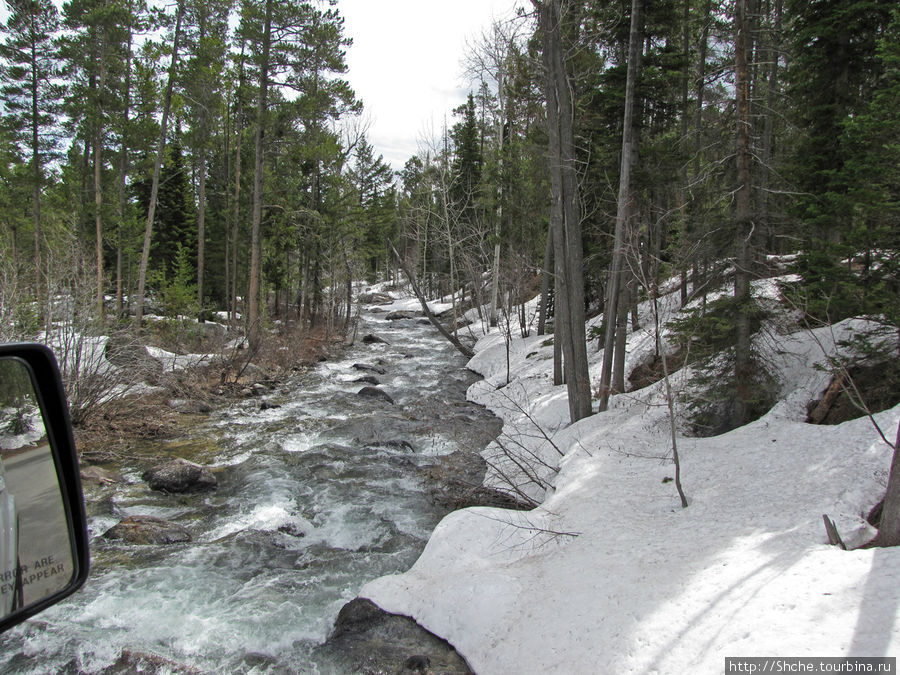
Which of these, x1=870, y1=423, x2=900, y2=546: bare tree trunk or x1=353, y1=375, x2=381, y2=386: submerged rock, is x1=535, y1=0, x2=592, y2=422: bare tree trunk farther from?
x1=353, y1=375, x2=381, y2=386: submerged rock

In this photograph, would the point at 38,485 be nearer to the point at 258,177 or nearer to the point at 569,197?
the point at 569,197

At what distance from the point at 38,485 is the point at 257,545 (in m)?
5.98

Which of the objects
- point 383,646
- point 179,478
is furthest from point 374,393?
point 383,646

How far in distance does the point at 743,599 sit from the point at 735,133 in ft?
26.1

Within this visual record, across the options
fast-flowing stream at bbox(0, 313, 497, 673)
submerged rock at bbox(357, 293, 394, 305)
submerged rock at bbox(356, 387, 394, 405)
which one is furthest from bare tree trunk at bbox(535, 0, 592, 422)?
submerged rock at bbox(357, 293, 394, 305)

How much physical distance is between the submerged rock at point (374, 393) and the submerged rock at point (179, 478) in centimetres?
728

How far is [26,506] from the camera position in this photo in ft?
5.96

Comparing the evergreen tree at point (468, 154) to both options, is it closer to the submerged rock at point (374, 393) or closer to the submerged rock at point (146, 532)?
the submerged rock at point (374, 393)

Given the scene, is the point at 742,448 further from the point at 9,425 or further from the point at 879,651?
the point at 9,425

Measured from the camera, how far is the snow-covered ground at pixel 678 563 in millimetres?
3674

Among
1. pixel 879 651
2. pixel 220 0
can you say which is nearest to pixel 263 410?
pixel 879 651

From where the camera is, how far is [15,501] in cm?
176

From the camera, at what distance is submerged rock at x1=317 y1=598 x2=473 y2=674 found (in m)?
4.71

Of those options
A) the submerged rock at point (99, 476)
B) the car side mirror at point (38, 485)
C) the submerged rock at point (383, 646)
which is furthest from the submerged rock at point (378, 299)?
the car side mirror at point (38, 485)
